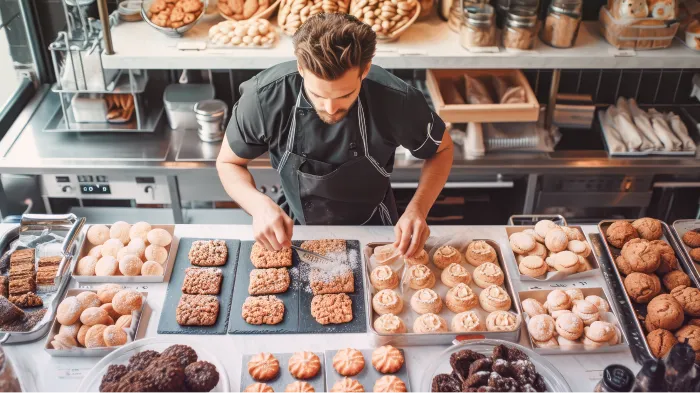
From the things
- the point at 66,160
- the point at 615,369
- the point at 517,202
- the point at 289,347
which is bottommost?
the point at 517,202

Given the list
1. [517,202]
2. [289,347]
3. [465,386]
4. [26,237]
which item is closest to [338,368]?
[289,347]

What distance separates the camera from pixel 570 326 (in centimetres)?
211

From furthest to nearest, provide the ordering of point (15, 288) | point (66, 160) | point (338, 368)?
point (66, 160) < point (15, 288) < point (338, 368)

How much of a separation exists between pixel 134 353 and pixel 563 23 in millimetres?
2600

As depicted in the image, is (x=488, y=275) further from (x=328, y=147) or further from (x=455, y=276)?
(x=328, y=147)

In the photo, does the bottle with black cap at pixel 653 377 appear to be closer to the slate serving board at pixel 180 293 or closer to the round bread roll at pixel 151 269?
the slate serving board at pixel 180 293

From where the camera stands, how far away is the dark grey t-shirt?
2441 mm

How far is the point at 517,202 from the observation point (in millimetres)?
3836

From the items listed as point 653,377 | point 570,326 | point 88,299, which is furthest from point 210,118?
Answer: point 653,377

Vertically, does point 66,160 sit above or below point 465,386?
below

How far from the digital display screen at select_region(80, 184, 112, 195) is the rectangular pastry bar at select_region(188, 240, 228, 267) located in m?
1.43

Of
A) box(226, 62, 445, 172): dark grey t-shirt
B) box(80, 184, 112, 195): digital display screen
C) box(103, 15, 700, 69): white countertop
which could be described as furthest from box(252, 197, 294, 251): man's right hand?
box(80, 184, 112, 195): digital display screen

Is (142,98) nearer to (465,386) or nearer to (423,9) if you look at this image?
(423,9)

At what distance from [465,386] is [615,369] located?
39cm
